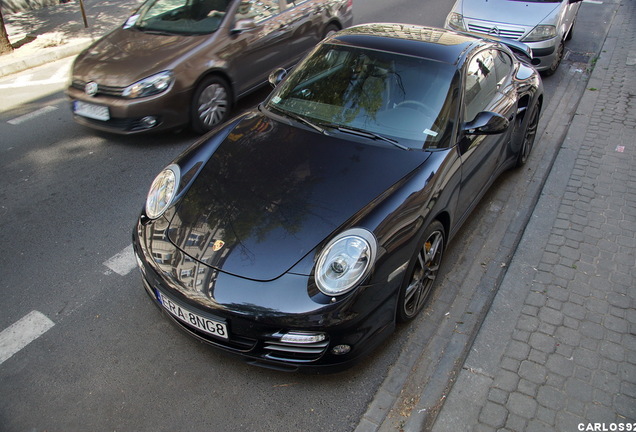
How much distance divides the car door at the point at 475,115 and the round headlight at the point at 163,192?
1.98 m

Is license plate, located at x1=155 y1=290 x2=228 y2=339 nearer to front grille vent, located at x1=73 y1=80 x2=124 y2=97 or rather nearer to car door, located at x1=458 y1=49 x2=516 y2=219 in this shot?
car door, located at x1=458 y1=49 x2=516 y2=219

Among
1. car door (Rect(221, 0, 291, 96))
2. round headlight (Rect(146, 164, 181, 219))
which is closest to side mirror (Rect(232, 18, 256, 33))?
car door (Rect(221, 0, 291, 96))

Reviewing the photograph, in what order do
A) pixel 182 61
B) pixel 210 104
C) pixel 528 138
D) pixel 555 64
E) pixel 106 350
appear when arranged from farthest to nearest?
pixel 555 64 → pixel 210 104 → pixel 182 61 → pixel 528 138 → pixel 106 350

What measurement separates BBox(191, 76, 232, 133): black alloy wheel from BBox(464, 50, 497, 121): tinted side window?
3077mm

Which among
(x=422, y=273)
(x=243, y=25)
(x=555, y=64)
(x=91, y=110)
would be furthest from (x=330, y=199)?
A: (x=555, y=64)

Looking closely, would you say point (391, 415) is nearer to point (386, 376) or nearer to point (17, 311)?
point (386, 376)

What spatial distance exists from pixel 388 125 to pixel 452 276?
1.27 m

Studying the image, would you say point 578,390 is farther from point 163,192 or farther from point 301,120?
point 163,192

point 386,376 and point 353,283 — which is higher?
point 353,283

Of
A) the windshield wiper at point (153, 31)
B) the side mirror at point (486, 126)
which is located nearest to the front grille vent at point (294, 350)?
the side mirror at point (486, 126)

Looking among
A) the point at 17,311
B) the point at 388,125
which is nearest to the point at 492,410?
the point at 388,125

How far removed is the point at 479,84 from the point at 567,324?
1.92 metres

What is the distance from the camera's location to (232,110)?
21.8ft

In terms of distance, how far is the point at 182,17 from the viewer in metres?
6.26
